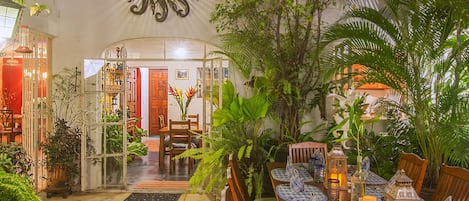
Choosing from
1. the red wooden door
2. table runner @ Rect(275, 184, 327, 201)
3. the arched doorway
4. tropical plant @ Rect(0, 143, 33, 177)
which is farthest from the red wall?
table runner @ Rect(275, 184, 327, 201)

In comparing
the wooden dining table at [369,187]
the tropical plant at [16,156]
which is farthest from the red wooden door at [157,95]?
the wooden dining table at [369,187]

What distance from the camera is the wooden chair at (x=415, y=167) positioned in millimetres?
3021

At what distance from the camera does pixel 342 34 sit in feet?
14.1

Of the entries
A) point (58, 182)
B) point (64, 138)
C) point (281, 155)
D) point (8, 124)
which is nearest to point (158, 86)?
point (8, 124)

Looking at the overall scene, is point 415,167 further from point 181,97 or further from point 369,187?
point 181,97

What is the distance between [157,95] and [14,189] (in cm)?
1013

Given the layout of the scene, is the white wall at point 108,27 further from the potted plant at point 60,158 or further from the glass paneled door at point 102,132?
the potted plant at point 60,158

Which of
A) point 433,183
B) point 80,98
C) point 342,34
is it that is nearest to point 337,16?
point 342,34

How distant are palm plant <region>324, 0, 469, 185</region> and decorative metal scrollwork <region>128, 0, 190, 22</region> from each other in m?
2.37

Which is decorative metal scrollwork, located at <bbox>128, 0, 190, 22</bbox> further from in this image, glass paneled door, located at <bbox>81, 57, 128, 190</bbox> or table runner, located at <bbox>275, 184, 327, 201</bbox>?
table runner, located at <bbox>275, 184, 327, 201</bbox>

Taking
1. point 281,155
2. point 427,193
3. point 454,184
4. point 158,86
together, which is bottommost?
point 427,193

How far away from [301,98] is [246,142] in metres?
0.88

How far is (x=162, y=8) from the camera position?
5500 mm

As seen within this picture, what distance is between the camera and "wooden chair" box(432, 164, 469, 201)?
256cm
